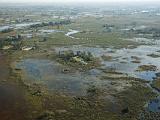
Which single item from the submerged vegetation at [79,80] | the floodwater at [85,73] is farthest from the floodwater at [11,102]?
the floodwater at [85,73]

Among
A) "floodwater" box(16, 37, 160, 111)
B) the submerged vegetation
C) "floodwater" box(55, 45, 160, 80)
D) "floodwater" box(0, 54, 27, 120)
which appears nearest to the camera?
"floodwater" box(0, 54, 27, 120)

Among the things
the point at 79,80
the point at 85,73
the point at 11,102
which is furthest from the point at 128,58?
the point at 11,102

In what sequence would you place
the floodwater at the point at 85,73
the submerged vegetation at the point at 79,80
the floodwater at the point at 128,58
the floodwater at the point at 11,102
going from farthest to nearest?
the floodwater at the point at 128,58 → the floodwater at the point at 85,73 → the submerged vegetation at the point at 79,80 → the floodwater at the point at 11,102

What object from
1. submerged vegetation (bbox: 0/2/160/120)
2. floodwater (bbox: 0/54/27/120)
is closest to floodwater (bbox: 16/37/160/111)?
submerged vegetation (bbox: 0/2/160/120)

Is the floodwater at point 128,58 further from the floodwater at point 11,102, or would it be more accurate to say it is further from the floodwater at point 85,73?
the floodwater at point 11,102

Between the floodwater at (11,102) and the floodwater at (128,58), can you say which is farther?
the floodwater at (128,58)

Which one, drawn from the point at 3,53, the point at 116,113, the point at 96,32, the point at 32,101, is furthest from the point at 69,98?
the point at 96,32

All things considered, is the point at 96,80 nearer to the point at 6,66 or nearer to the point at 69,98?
the point at 69,98

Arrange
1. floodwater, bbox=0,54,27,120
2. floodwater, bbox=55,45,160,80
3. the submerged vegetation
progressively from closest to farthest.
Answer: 1. floodwater, bbox=0,54,27,120
2. the submerged vegetation
3. floodwater, bbox=55,45,160,80

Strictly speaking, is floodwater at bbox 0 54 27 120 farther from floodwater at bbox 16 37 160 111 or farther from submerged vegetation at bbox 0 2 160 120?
floodwater at bbox 16 37 160 111

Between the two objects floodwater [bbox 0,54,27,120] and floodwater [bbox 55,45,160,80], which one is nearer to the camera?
floodwater [bbox 0,54,27,120]

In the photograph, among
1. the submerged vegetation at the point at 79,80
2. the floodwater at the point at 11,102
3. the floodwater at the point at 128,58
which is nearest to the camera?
the floodwater at the point at 11,102
